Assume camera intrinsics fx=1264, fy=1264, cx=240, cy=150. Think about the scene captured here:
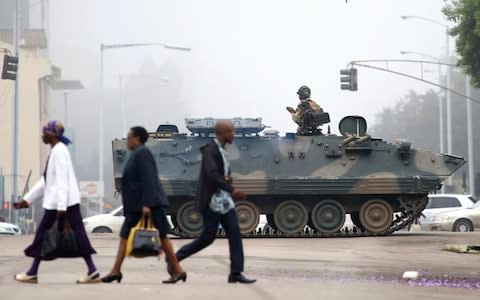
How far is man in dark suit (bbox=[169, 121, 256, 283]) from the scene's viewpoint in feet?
42.8

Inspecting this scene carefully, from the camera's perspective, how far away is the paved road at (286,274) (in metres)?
12.6

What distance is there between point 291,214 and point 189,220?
91.0 inches

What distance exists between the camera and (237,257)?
1316cm

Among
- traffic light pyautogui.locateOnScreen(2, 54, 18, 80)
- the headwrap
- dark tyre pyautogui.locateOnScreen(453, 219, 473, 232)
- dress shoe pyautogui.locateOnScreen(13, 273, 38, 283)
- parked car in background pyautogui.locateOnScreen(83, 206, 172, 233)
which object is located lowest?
dark tyre pyautogui.locateOnScreen(453, 219, 473, 232)

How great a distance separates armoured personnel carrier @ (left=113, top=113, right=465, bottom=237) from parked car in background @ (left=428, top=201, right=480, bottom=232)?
A: 28.5ft

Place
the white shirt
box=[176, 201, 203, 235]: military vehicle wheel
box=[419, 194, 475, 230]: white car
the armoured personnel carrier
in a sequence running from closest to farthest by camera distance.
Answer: the white shirt
box=[176, 201, 203, 235]: military vehicle wheel
the armoured personnel carrier
box=[419, 194, 475, 230]: white car

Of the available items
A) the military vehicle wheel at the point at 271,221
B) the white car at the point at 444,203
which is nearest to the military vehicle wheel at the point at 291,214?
the military vehicle wheel at the point at 271,221

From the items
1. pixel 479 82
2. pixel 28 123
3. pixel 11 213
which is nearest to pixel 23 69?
pixel 28 123

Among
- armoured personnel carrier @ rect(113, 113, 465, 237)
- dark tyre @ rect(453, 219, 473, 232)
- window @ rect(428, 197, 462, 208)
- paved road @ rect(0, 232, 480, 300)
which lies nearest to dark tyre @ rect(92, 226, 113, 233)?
armoured personnel carrier @ rect(113, 113, 465, 237)

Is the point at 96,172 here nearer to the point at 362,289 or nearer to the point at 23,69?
the point at 23,69

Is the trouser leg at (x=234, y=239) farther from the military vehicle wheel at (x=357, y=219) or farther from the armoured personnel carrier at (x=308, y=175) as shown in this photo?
the military vehicle wheel at (x=357, y=219)

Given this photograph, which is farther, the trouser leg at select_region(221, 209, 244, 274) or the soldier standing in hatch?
the soldier standing in hatch

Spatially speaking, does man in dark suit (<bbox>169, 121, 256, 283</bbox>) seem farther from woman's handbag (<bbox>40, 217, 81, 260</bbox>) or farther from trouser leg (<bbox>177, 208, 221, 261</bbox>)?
woman's handbag (<bbox>40, 217, 81, 260</bbox>)

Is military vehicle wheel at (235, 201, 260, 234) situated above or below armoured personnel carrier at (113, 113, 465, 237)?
below
